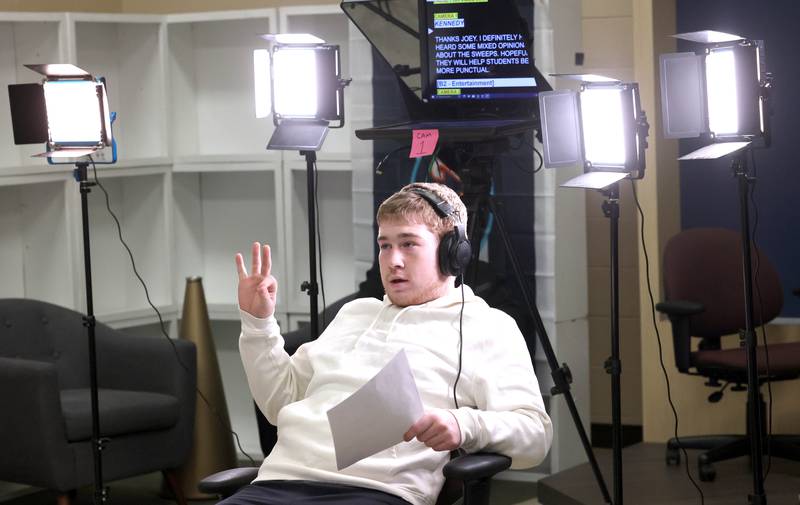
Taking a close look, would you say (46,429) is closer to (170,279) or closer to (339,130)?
(170,279)

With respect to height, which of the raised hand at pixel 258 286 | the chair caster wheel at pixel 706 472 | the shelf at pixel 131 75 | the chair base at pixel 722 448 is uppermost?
the shelf at pixel 131 75

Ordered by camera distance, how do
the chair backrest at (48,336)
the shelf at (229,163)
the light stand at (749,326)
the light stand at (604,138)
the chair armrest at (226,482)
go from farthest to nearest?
the shelf at (229,163) → the chair backrest at (48,336) → the light stand at (749,326) → the light stand at (604,138) → the chair armrest at (226,482)

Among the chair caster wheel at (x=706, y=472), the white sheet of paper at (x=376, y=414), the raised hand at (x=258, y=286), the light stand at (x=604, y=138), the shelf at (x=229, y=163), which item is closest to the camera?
the white sheet of paper at (x=376, y=414)

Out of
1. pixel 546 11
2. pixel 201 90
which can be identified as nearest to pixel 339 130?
pixel 201 90

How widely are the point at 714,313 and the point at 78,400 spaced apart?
232cm

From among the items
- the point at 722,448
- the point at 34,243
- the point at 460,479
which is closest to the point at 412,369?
the point at 460,479

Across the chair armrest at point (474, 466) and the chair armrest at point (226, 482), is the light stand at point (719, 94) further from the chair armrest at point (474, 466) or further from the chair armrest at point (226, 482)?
the chair armrest at point (226, 482)

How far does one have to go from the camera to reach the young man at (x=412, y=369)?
2357 mm

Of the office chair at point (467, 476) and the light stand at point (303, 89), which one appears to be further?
the light stand at point (303, 89)

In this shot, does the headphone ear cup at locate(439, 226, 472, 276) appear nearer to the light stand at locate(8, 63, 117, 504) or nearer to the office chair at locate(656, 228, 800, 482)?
the light stand at locate(8, 63, 117, 504)

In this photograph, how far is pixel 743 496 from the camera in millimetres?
3936

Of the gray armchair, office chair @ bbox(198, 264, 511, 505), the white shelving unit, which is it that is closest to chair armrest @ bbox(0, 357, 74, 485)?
the gray armchair

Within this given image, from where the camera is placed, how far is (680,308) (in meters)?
4.15

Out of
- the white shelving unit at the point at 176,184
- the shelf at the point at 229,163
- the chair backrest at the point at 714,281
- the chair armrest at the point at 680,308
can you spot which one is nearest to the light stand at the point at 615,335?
the chair armrest at the point at 680,308
